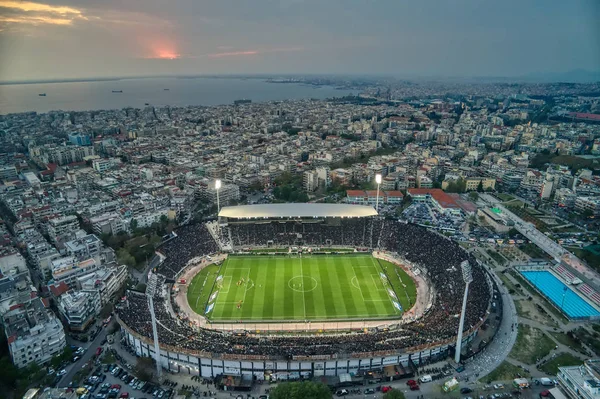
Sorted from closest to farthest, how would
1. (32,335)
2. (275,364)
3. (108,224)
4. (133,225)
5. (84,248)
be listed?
(275,364) → (32,335) → (84,248) → (108,224) → (133,225)

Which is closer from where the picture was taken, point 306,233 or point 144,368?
point 144,368

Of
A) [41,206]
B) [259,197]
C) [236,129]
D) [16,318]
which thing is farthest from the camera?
[236,129]

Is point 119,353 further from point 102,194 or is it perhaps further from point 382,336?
point 102,194

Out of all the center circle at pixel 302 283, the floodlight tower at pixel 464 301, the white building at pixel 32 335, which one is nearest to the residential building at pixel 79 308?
the white building at pixel 32 335

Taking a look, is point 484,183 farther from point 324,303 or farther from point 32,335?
point 32,335

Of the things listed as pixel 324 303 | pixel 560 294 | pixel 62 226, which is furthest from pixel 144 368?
pixel 560 294

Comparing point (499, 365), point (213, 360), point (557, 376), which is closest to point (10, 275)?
point (213, 360)

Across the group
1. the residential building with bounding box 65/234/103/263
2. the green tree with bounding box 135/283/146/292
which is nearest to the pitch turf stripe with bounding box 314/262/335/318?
the green tree with bounding box 135/283/146/292
